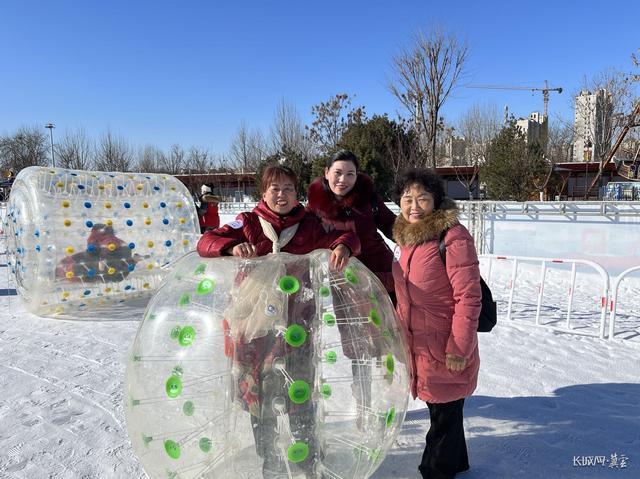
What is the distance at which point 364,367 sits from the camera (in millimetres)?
2025

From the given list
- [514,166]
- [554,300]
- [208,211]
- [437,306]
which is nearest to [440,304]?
[437,306]

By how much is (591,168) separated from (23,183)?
2914 cm

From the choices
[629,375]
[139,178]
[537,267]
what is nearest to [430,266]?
[629,375]

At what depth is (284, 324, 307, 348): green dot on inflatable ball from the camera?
6.11ft

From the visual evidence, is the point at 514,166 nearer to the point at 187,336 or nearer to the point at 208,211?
the point at 208,211

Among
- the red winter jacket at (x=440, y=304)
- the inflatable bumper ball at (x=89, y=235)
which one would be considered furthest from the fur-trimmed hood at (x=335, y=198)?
the inflatable bumper ball at (x=89, y=235)

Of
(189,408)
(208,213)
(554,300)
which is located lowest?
(554,300)

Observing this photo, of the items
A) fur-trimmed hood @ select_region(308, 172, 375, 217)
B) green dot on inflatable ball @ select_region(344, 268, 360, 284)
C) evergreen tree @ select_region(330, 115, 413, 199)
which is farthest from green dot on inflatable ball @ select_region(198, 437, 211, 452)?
evergreen tree @ select_region(330, 115, 413, 199)

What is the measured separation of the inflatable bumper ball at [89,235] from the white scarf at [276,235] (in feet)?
15.0

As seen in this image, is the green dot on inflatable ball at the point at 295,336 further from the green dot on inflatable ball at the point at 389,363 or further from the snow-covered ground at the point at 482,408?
the snow-covered ground at the point at 482,408

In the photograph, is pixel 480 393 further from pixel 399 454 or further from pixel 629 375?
pixel 629 375

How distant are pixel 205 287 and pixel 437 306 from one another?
1.19 metres

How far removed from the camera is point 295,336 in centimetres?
187

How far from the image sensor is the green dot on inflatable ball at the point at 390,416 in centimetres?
211
